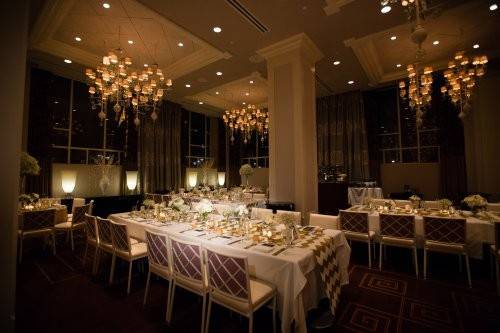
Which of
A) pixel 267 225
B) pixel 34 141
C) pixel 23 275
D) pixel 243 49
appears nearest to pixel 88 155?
pixel 34 141

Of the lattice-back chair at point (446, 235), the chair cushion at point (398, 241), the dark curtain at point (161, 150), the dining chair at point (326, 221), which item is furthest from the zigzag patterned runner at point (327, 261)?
the dark curtain at point (161, 150)

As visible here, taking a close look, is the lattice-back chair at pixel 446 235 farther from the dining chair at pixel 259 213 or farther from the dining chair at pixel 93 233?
the dining chair at pixel 93 233

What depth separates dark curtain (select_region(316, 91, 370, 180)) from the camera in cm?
827

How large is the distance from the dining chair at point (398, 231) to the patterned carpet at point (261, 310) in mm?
410

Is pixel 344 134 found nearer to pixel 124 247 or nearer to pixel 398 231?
pixel 398 231

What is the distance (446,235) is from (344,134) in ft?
19.3

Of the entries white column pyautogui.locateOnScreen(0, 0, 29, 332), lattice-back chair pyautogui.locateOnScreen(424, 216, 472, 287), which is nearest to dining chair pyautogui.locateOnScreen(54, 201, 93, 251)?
white column pyautogui.locateOnScreen(0, 0, 29, 332)

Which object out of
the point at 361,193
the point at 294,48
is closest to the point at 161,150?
the point at 294,48

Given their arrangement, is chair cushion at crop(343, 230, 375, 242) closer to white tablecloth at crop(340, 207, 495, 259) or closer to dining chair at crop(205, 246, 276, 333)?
white tablecloth at crop(340, 207, 495, 259)

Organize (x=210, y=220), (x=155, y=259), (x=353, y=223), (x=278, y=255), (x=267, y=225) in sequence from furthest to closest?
1. (x=353, y=223)
2. (x=210, y=220)
3. (x=267, y=225)
4. (x=155, y=259)
5. (x=278, y=255)

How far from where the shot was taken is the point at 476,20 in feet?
15.6

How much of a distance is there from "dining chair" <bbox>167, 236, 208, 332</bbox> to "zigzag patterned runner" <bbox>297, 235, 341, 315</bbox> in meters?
0.99

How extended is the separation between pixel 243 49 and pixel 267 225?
4059mm

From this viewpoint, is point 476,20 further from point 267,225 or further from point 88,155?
point 88,155
